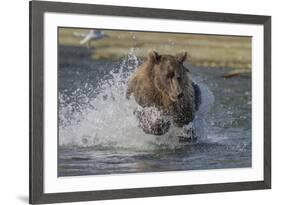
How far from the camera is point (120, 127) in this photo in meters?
2.33

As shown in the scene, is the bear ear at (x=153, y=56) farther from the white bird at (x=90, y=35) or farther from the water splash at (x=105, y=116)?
the white bird at (x=90, y=35)

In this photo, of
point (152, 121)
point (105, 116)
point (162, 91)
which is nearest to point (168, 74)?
point (162, 91)

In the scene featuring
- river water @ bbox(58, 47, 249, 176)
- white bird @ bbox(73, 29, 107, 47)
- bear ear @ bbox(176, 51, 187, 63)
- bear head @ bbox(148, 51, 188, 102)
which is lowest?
river water @ bbox(58, 47, 249, 176)

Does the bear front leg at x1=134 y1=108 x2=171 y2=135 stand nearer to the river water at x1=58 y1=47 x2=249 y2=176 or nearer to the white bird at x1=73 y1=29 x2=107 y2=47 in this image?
the river water at x1=58 y1=47 x2=249 y2=176

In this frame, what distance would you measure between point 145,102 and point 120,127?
137mm

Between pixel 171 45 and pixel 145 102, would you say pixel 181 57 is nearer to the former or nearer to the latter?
pixel 171 45

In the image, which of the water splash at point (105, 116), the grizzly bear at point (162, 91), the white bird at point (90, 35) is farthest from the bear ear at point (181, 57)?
the white bird at point (90, 35)

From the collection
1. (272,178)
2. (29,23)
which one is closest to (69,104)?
(29,23)

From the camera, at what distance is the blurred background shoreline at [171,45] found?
2.29 m

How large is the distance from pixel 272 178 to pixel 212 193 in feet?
0.98

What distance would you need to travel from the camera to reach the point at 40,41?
2.20 meters

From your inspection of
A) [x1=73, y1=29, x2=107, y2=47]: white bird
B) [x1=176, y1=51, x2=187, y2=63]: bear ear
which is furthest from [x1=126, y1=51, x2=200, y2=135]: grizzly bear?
[x1=73, y1=29, x2=107, y2=47]: white bird

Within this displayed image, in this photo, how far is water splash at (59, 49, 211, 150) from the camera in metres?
2.26

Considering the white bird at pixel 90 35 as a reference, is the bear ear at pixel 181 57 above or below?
below
